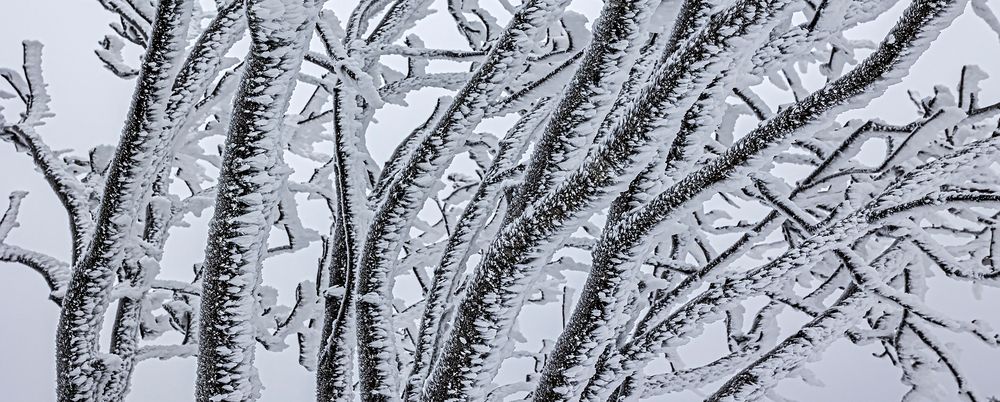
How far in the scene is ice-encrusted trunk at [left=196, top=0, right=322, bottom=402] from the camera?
6.24 ft

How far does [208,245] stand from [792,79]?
3.24 meters

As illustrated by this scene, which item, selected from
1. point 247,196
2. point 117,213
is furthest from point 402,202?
point 117,213

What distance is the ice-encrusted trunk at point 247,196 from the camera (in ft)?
6.24

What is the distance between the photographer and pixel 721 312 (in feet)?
6.27

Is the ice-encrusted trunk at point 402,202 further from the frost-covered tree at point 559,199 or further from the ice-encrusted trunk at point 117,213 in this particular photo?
the ice-encrusted trunk at point 117,213

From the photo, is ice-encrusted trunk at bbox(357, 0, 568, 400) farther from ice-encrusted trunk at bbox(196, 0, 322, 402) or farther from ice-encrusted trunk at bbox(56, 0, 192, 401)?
ice-encrusted trunk at bbox(56, 0, 192, 401)

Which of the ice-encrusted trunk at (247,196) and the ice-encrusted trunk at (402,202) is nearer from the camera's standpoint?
the ice-encrusted trunk at (247,196)

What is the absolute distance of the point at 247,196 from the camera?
2104 mm

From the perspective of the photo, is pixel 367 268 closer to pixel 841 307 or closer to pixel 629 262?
pixel 629 262

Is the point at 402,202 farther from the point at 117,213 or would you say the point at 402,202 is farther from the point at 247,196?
the point at 117,213

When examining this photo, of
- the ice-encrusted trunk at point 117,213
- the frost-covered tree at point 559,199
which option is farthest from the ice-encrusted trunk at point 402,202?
the ice-encrusted trunk at point 117,213

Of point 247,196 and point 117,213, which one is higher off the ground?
point 117,213

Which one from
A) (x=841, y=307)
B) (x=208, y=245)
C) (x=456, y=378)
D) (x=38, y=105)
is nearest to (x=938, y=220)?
(x=841, y=307)

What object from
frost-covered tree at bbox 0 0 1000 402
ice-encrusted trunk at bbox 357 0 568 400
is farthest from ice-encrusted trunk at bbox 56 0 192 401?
ice-encrusted trunk at bbox 357 0 568 400
